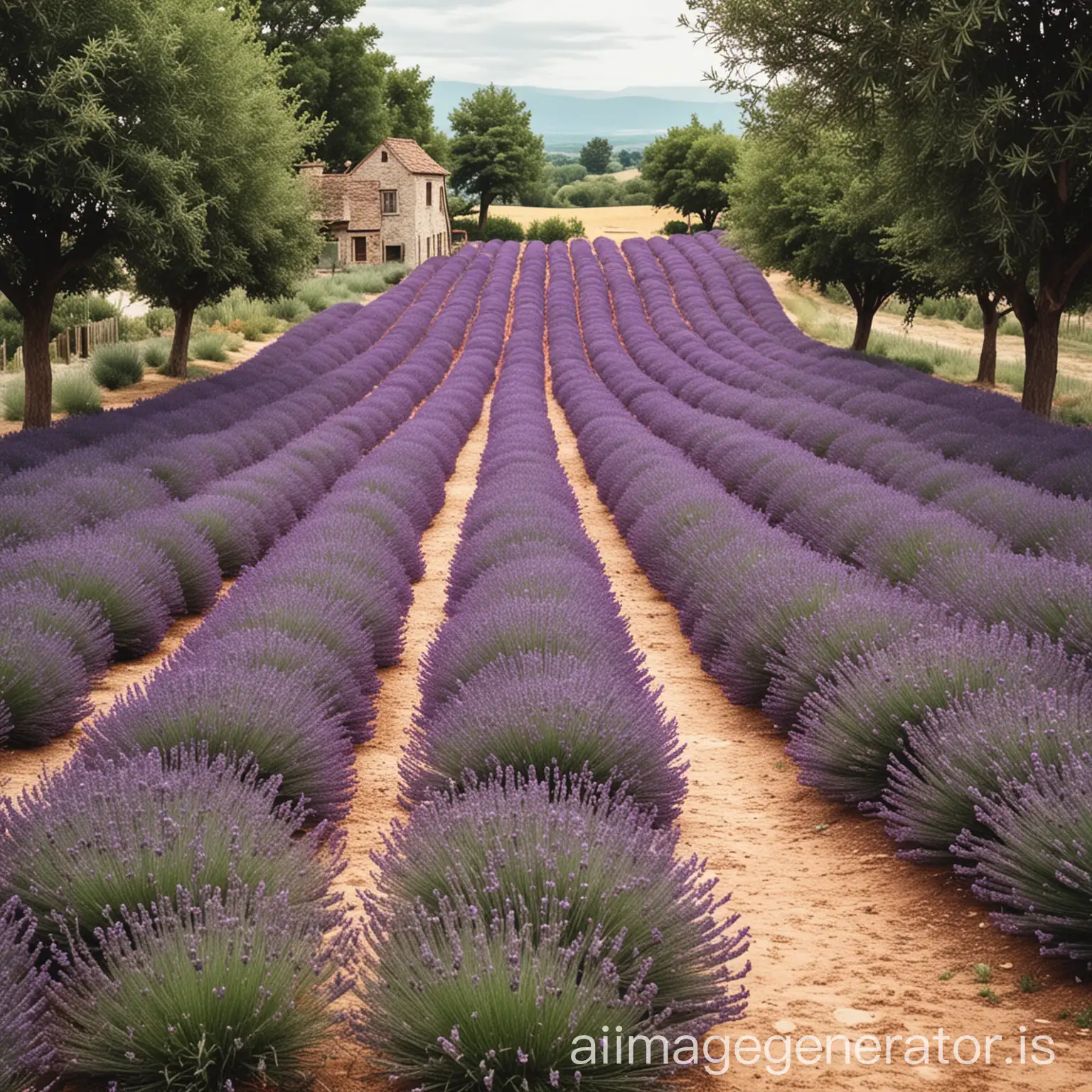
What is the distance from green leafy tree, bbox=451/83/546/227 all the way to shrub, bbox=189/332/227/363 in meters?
43.1

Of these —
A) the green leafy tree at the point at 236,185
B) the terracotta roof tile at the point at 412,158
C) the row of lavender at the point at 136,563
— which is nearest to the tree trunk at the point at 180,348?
the green leafy tree at the point at 236,185

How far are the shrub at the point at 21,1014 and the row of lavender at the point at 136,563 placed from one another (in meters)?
2.77

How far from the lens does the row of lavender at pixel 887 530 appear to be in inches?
223

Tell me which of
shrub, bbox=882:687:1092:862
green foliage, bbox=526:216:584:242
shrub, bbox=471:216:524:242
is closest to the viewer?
shrub, bbox=882:687:1092:862

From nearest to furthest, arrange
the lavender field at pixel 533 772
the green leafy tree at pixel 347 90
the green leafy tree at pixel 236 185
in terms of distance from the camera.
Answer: the lavender field at pixel 533 772 < the green leafy tree at pixel 236 185 < the green leafy tree at pixel 347 90

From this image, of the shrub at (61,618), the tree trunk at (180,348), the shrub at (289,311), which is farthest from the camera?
the shrub at (289,311)

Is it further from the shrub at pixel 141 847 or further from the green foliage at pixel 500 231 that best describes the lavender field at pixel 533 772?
the green foliage at pixel 500 231

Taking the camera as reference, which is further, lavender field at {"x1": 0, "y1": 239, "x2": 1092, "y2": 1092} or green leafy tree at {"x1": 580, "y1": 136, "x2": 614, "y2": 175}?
green leafy tree at {"x1": 580, "y1": 136, "x2": 614, "y2": 175}

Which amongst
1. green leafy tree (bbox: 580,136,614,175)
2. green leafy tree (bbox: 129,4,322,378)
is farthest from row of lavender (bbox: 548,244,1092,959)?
green leafy tree (bbox: 580,136,614,175)

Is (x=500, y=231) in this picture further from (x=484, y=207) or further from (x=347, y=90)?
(x=347, y=90)

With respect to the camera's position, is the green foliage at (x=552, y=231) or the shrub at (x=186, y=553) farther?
the green foliage at (x=552, y=231)

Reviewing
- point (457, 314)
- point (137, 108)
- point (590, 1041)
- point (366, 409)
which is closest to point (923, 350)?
point (457, 314)

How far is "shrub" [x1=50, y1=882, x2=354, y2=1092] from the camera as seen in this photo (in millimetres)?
2574

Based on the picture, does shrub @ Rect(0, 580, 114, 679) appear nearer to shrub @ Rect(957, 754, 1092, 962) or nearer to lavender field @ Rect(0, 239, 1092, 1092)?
lavender field @ Rect(0, 239, 1092, 1092)
